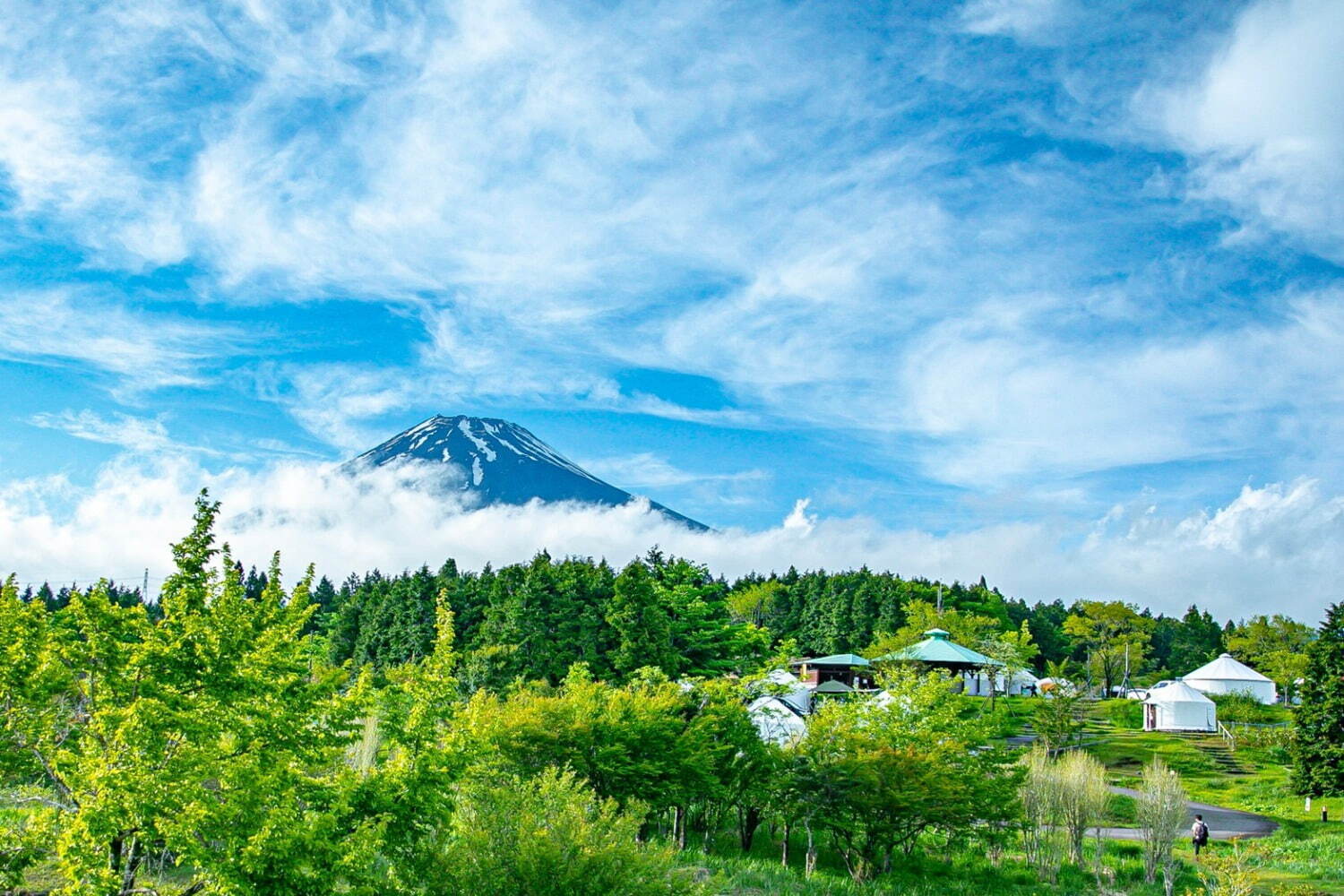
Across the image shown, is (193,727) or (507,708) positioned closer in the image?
(193,727)

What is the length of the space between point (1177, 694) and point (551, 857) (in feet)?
162

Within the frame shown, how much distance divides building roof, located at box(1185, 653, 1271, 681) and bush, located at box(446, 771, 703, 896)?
57412 mm

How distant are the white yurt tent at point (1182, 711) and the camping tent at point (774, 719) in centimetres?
3022

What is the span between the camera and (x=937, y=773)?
19.9 meters

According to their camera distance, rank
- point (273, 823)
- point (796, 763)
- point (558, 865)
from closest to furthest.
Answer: point (273, 823)
point (558, 865)
point (796, 763)

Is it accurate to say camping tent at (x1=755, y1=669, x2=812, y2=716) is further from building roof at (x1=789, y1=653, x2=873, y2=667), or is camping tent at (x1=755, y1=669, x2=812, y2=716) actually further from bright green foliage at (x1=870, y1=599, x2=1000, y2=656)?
bright green foliage at (x1=870, y1=599, x2=1000, y2=656)

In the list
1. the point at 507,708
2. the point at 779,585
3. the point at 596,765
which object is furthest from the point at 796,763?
the point at 779,585

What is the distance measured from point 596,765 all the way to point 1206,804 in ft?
80.7

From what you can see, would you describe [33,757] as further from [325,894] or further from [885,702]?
[885,702]

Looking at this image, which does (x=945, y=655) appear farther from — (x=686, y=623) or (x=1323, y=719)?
(x=1323, y=719)

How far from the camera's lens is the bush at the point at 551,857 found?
1074 centimetres

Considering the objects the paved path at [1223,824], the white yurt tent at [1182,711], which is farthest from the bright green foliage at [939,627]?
the paved path at [1223,824]

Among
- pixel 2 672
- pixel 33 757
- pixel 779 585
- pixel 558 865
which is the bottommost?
pixel 558 865

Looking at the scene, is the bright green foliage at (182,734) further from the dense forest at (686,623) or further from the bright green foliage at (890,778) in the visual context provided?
the dense forest at (686,623)
